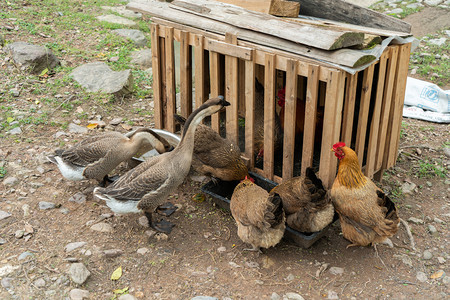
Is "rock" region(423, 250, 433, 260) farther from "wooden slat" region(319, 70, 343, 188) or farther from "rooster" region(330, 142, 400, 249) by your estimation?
"wooden slat" region(319, 70, 343, 188)

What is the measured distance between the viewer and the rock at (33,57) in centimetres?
769

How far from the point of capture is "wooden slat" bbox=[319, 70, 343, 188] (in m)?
4.11

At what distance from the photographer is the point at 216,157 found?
16.5ft

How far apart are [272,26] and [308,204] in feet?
5.93

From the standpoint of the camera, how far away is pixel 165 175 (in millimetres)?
4539

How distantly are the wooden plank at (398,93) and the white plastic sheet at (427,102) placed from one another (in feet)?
6.89

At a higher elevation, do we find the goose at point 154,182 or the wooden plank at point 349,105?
the wooden plank at point 349,105

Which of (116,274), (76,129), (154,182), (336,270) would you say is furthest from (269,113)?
(76,129)

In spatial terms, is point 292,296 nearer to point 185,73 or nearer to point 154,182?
point 154,182

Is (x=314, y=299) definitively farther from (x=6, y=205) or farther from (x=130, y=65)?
(x=130, y=65)

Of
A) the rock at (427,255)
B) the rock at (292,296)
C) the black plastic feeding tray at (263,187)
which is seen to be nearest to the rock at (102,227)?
the black plastic feeding tray at (263,187)

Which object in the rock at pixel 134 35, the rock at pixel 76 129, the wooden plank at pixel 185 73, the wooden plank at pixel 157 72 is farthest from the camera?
the rock at pixel 134 35

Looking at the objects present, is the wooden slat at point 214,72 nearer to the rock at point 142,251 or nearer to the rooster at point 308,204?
the rooster at point 308,204

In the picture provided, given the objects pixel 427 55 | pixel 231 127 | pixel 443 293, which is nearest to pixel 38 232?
pixel 231 127
